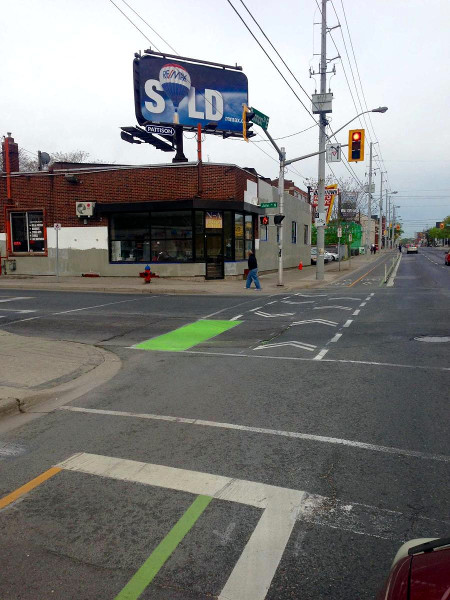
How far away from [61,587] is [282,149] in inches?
853

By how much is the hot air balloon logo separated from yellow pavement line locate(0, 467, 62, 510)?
27.6 metres

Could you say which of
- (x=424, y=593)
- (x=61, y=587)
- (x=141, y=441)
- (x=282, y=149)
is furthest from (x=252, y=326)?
(x=282, y=149)

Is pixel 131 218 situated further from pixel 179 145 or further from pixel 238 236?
pixel 179 145

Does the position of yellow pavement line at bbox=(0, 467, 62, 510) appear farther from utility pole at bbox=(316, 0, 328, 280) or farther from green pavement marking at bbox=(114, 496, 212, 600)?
utility pole at bbox=(316, 0, 328, 280)

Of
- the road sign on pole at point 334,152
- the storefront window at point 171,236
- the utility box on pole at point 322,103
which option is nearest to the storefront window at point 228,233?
the storefront window at point 171,236

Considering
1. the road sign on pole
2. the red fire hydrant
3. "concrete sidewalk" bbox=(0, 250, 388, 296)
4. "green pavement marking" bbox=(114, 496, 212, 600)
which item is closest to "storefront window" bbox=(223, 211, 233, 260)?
"concrete sidewalk" bbox=(0, 250, 388, 296)

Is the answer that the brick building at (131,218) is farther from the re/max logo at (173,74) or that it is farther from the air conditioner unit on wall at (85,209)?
the re/max logo at (173,74)

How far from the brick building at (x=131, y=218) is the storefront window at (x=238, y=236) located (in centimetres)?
6

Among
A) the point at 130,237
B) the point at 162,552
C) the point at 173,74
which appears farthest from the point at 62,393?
the point at 173,74

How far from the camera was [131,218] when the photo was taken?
2650 cm

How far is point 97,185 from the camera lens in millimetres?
26641

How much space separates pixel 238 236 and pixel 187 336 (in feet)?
55.2

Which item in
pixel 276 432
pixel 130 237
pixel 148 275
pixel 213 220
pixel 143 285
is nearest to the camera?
pixel 276 432

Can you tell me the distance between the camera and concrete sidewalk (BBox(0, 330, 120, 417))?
6.38 m
